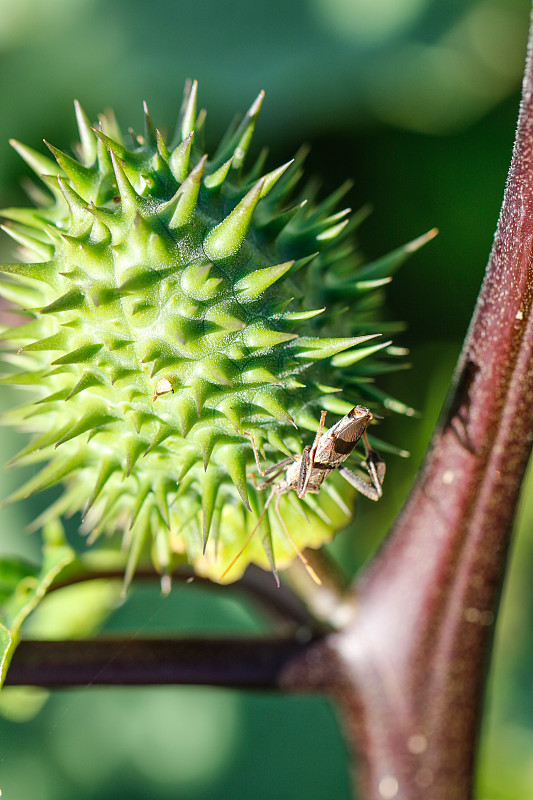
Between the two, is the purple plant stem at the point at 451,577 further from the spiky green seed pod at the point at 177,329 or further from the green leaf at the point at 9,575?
the green leaf at the point at 9,575

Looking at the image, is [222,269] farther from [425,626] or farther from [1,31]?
[1,31]

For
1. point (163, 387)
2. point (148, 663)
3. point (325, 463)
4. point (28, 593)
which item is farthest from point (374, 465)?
point (28, 593)

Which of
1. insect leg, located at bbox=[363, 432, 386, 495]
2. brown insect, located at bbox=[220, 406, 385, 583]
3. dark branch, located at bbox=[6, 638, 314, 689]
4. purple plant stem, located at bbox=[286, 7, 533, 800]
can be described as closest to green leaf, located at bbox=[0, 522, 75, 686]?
dark branch, located at bbox=[6, 638, 314, 689]

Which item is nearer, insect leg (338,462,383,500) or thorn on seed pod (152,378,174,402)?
thorn on seed pod (152,378,174,402)

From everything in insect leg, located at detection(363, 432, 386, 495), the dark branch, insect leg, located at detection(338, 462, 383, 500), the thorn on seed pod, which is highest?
the thorn on seed pod

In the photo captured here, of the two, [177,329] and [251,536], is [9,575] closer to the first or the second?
[251,536]

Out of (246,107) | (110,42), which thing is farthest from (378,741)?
(110,42)

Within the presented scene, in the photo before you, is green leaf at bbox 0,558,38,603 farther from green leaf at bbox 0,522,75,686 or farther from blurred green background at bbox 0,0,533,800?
blurred green background at bbox 0,0,533,800
